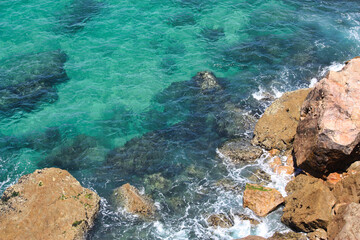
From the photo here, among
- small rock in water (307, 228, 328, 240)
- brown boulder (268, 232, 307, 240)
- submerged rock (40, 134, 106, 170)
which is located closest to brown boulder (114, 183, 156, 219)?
submerged rock (40, 134, 106, 170)

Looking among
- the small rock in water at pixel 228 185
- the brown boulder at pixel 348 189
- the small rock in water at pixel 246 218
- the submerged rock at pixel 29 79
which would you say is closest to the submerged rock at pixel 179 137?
the small rock in water at pixel 228 185

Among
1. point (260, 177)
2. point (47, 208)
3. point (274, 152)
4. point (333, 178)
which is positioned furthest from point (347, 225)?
point (47, 208)

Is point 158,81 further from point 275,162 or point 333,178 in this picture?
point 333,178

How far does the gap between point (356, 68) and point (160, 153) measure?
1248 cm

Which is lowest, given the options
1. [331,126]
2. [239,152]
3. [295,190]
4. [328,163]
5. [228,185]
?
[228,185]

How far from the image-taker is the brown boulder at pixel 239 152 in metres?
19.4

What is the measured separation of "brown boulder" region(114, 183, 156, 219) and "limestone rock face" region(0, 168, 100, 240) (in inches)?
48.1

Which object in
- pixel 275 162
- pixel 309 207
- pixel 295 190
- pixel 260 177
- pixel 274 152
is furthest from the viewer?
pixel 274 152

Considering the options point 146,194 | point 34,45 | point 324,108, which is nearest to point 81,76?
point 34,45

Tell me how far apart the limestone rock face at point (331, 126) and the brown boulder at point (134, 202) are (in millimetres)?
8517

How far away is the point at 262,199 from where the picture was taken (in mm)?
16656

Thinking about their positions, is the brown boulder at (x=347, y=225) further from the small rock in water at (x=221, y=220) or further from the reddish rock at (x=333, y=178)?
the small rock in water at (x=221, y=220)

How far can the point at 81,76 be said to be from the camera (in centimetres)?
2558

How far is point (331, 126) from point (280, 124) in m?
4.22
